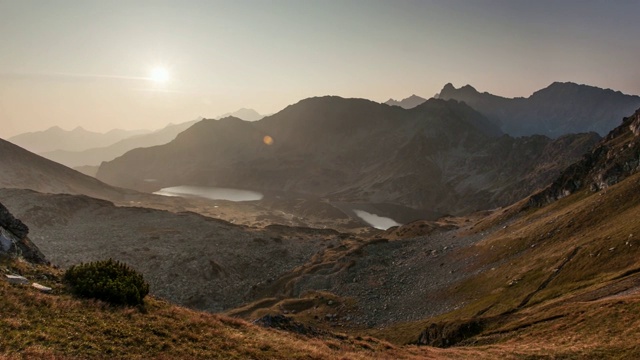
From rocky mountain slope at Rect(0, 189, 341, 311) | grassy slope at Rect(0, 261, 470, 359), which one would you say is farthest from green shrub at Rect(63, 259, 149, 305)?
rocky mountain slope at Rect(0, 189, 341, 311)

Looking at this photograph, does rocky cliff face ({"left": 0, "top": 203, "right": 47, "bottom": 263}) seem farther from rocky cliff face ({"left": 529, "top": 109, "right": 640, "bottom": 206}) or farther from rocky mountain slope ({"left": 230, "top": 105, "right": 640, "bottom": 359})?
rocky cliff face ({"left": 529, "top": 109, "right": 640, "bottom": 206})

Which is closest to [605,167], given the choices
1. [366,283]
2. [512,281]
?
[512,281]

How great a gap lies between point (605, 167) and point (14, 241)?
8675 cm

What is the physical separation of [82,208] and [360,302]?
376 ft

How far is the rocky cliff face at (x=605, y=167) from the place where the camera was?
65.8 meters

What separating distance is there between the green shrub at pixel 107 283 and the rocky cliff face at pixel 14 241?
170 inches

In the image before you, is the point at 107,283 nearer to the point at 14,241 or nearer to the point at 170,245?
the point at 14,241

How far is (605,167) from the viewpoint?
70.7 meters

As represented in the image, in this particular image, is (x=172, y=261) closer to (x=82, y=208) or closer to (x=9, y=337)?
(x=82, y=208)

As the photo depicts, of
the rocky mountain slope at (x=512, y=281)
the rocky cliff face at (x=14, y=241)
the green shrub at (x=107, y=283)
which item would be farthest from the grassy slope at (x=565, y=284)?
the rocky cliff face at (x=14, y=241)

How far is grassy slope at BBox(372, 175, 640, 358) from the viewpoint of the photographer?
27.9m

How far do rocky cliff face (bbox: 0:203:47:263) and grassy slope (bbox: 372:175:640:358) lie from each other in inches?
1367

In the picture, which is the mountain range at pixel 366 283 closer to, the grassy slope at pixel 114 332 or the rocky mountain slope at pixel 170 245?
the grassy slope at pixel 114 332

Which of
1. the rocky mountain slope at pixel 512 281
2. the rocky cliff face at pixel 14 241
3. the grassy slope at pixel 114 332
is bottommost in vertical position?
the rocky mountain slope at pixel 512 281
